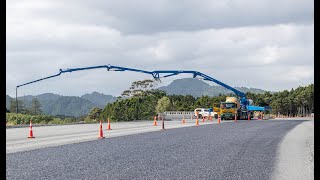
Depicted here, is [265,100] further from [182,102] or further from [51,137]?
[51,137]

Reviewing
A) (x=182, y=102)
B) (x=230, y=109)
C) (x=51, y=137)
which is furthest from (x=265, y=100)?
(x=51, y=137)

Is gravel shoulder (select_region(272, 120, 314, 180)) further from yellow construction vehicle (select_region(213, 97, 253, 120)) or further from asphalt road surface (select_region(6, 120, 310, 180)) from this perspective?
yellow construction vehicle (select_region(213, 97, 253, 120))

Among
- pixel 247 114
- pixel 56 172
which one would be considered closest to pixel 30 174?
pixel 56 172

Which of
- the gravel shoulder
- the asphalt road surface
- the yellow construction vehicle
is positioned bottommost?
the gravel shoulder

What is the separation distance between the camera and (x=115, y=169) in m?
12.9

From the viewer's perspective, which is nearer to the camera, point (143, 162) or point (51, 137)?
point (143, 162)

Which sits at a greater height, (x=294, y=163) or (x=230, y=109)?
(x=230, y=109)

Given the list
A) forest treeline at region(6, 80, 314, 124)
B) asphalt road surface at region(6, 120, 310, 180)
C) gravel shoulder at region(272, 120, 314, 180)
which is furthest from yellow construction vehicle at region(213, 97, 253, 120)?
asphalt road surface at region(6, 120, 310, 180)

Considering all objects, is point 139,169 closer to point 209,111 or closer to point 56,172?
point 56,172

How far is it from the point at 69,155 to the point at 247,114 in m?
55.3

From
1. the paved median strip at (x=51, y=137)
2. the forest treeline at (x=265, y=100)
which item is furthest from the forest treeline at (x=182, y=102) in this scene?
the paved median strip at (x=51, y=137)

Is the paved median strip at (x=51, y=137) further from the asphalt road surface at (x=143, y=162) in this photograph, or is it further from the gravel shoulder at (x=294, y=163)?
the gravel shoulder at (x=294, y=163)

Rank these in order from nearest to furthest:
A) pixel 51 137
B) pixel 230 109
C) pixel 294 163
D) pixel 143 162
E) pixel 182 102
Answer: pixel 143 162
pixel 294 163
pixel 51 137
pixel 230 109
pixel 182 102

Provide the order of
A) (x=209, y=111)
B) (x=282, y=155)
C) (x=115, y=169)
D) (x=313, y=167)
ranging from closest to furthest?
(x=115, y=169) → (x=313, y=167) → (x=282, y=155) → (x=209, y=111)
